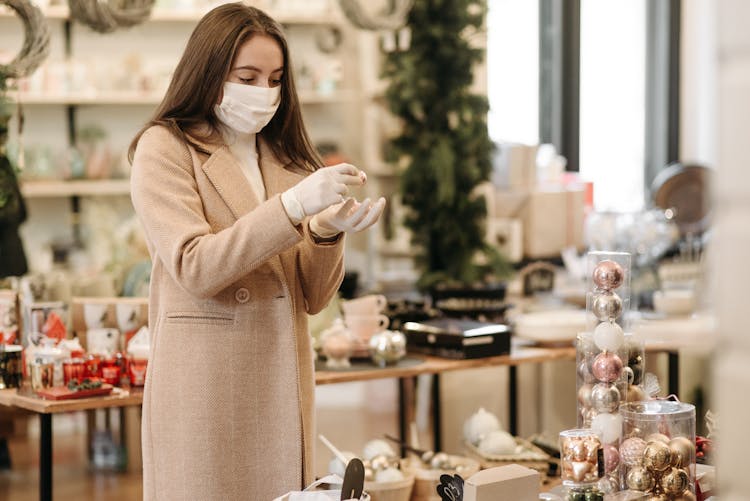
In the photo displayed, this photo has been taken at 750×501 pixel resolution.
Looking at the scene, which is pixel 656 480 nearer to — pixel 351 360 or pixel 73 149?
pixel 351 360

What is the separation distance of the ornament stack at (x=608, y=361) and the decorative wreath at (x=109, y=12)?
209 cm

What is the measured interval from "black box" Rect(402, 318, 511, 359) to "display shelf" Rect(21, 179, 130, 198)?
8.81ft

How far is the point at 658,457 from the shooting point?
1924mm

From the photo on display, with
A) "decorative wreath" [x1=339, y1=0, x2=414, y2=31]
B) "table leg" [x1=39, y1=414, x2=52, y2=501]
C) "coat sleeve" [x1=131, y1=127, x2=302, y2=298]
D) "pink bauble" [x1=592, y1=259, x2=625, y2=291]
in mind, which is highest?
"decorative wreath" [x1=339, y1=0, x2=414, y2=31]

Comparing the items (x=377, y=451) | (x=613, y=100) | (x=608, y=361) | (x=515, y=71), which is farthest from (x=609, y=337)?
(x=613, y=100)

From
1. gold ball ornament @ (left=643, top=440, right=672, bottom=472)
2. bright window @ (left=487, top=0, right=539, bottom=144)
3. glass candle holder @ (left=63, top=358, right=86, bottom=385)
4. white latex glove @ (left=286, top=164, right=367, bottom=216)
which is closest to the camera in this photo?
white latex glove @ (left=286, top=164, right=367, bottom=216)

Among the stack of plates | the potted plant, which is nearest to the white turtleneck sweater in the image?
the potted plant

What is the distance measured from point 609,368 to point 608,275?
0.18 m

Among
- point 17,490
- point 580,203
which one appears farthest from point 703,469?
point 580,203

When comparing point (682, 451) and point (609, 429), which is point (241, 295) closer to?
point (609, 429)

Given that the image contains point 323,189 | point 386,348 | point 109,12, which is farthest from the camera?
point 109,12

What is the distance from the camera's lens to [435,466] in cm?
302

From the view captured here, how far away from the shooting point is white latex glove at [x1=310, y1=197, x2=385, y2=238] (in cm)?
193

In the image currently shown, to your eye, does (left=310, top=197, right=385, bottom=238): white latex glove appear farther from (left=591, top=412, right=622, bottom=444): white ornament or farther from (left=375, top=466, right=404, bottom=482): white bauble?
(left=375, top=466, right=404, bottom=482): white bauble
